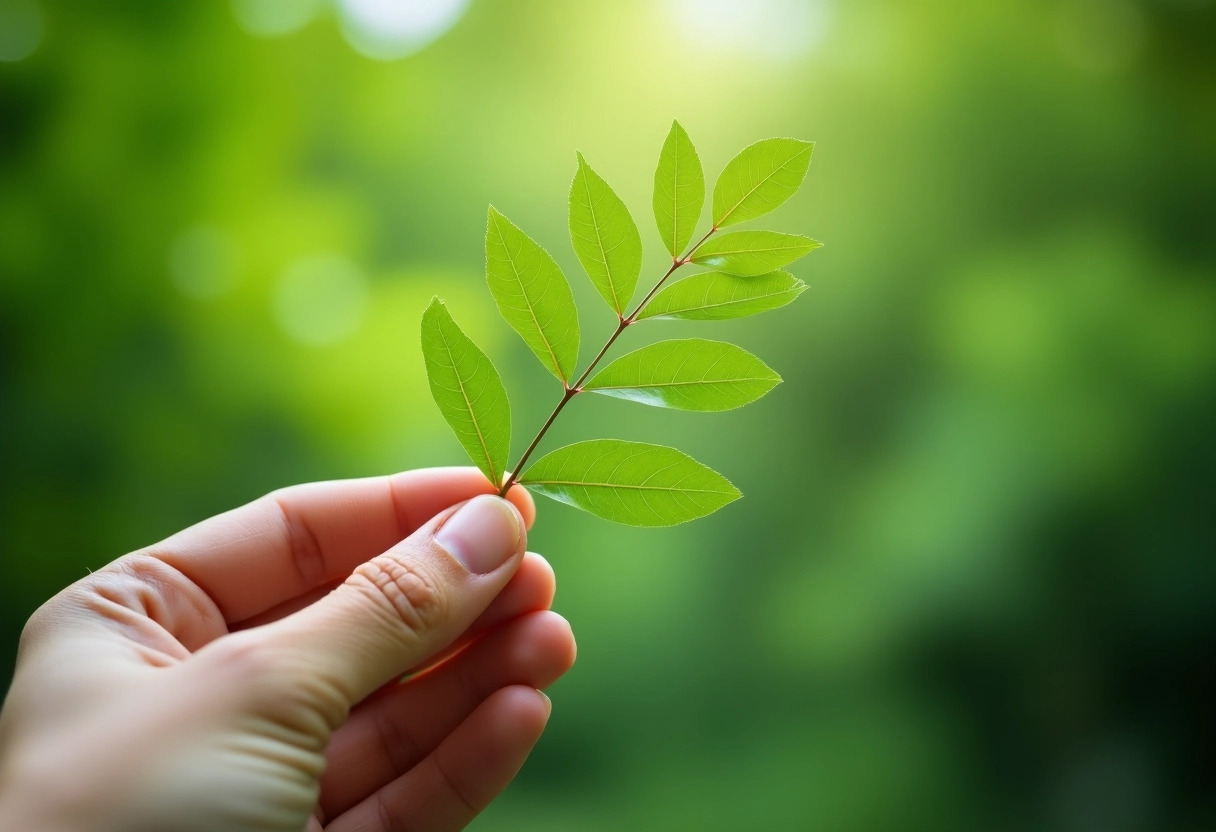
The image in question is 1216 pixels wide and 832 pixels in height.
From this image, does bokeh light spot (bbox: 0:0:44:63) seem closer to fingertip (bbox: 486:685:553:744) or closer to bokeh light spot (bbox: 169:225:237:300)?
bokeh light spot (bbox: 169:225:237:300)

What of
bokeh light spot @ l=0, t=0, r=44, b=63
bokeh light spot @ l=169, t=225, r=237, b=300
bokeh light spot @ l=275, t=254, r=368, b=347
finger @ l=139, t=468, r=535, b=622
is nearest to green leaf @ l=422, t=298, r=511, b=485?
finger @ l=139, t=468, r=535, b=622

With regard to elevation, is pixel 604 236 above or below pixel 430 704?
above

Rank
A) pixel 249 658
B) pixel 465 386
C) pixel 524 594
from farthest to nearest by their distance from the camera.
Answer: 1. pixel 524 594
2. pixel 465 386
3. pixel 249 658

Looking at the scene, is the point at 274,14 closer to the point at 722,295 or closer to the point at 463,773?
the point at 722,295

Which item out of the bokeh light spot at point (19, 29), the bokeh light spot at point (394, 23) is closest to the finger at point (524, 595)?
the bokeh light spot at point (394, 23)

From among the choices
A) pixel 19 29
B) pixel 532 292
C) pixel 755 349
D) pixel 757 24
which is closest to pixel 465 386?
pixel 532 292

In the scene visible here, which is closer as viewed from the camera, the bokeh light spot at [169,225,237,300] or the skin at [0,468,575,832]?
the skin at [0,468,575,832]

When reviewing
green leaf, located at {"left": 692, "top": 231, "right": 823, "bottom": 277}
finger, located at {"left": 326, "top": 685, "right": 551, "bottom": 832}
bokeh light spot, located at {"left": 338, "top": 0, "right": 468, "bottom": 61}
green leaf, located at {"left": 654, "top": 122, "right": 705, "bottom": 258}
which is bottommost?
finger, located at {"left": 326, "top": 685, "right": 551, "bottom": 832}
